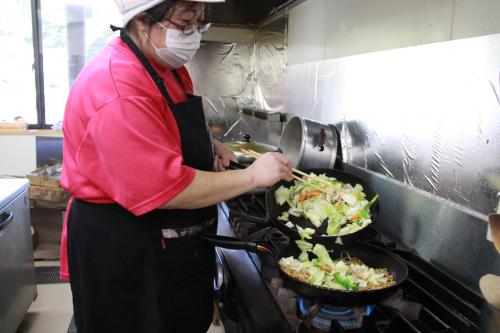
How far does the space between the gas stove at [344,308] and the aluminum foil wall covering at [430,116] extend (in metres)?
0.23

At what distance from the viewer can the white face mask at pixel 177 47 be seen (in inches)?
38.6

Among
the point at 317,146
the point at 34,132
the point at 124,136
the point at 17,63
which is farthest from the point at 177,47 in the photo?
the point at 17,63

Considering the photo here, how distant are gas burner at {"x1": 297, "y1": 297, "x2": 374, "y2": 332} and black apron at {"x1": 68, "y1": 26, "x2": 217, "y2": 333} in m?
0.36

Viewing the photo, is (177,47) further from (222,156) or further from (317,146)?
(317,146)

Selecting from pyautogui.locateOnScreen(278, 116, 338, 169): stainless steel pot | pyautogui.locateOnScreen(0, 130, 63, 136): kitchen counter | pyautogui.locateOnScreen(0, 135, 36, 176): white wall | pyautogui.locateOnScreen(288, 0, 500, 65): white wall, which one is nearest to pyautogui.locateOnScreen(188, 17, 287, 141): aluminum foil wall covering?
pyautogui.locateOnScreen(288, 0, 500, 65): white wall

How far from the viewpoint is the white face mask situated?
0.98m

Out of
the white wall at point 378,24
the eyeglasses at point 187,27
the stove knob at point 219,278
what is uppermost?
the white wall at point 378,24

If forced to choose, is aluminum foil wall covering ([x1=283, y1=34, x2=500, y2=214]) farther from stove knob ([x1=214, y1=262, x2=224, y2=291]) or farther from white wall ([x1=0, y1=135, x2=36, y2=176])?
white wall ([x1=0, y1=135, x2=36, y2=176])

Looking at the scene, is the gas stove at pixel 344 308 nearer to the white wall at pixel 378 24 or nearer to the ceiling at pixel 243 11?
the white wall at pixel 378 24

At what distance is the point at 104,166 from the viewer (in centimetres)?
86

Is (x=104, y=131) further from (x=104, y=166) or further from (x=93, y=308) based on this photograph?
(x=93, y=308)

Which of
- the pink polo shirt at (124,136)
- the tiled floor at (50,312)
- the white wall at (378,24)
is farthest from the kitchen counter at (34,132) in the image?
the pink polo shirt at (124,136)

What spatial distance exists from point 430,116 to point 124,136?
2.89ft

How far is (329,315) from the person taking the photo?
3.06 feet
